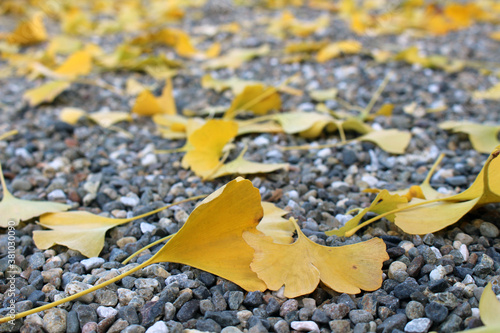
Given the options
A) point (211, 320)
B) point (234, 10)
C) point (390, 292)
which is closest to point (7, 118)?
point (211, 320)

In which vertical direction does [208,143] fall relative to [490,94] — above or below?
above

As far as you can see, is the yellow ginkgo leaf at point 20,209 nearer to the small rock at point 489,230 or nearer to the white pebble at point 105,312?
the white pebble at point 105,312

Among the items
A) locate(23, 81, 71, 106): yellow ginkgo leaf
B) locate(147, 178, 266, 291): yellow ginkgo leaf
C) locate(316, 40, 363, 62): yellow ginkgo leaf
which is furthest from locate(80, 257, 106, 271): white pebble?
locate(316, 40, 363, 62): yellow ginkgo leaf

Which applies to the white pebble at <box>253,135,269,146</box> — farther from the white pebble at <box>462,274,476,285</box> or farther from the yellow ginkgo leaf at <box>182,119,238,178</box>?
the white pebble at <box>462,274,476,285</box>

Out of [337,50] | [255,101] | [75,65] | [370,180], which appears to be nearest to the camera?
[370,180]

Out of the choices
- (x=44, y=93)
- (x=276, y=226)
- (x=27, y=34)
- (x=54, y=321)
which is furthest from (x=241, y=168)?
(x=27, y=34)

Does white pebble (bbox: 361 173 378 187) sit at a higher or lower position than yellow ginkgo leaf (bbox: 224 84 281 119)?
lower

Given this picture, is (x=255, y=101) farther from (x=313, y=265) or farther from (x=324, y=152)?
(x=313, y=265)

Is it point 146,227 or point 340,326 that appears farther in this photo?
point 146,227
